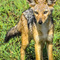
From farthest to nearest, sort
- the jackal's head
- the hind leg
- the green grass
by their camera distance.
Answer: the green grass, the hind leg, the jackal's head

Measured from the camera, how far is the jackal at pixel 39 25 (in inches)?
198

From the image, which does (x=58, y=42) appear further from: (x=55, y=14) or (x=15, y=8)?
(x=15, y=8)

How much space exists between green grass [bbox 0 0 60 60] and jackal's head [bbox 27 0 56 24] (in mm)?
1372

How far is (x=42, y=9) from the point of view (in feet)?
16.5

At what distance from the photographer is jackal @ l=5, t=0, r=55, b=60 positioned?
5.04 metres

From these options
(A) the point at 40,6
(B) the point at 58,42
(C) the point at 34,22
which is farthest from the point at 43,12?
(B) the point at 58,42

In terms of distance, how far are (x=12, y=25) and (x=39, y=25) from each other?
2.22 m

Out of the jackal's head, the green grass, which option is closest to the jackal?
the jackal's head

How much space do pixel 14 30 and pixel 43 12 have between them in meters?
1.37

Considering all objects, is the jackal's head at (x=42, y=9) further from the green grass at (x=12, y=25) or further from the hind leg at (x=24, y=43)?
the green grass at (x=12, y=25)

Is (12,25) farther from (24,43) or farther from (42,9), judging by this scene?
(42,9)

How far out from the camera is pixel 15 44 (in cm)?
667

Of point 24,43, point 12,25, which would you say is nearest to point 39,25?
point 24,43

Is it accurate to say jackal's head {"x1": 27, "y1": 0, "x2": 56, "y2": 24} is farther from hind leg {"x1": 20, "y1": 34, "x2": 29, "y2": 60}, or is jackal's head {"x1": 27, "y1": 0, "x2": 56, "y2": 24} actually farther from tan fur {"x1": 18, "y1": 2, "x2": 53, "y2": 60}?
hind leg {"x1": 20, "y1": 34, "x2": 29, "y2": 60}
